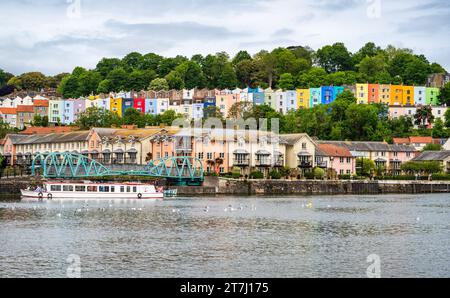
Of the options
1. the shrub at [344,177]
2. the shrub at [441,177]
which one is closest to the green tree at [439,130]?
the shrub at [441,177]

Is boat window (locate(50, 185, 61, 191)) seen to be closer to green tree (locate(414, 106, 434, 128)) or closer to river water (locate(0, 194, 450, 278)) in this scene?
river water (locate(0, 194, 450, 278))

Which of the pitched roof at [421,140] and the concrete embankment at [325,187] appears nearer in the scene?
the concrete embankment at [325,187]

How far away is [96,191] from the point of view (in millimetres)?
88438

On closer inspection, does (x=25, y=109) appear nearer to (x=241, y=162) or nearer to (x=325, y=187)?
(x=241, y=162)

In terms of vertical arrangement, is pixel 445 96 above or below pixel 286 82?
below

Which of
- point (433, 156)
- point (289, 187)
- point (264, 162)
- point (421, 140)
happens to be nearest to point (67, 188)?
point (289, 187)

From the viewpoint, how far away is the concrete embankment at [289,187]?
9425 centimetres

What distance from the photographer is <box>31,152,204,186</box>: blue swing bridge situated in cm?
9425

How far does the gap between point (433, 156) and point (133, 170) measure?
5103 cm

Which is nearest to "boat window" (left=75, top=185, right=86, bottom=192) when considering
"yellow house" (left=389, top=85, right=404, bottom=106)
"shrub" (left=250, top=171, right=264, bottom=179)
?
"shrub" (left=250, top=171, right=264, bottom=179)

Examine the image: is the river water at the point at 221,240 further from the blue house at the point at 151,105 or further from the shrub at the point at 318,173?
the blue house at the point at 151,105

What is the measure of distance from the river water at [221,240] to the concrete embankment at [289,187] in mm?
19708

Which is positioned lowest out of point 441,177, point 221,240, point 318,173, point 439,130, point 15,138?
point 221,240
